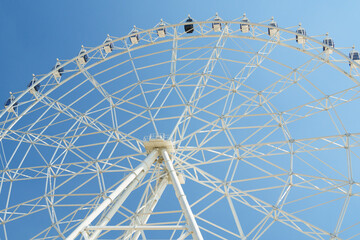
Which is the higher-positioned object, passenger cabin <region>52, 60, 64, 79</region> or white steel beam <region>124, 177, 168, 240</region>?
passenger cabin <region>52, 60, 64, 79</region>

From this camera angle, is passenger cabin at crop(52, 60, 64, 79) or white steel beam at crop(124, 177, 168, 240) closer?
white steel beam at crop(124, 177, 168, 240)

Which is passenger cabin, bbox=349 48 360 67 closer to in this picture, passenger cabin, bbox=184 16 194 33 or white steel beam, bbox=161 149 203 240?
passenger cabin, bbox=184 16 194 33

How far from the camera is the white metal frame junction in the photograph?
Result: 58.6 ft

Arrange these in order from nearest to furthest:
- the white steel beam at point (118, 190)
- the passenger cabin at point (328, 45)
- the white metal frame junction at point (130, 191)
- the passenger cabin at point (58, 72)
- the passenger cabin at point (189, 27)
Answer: the white metal frame junction at point (130, 191) < the white steel beam at point (118, 190) < the passenger cabin at point (328, 45) < the passenger cabin at point (189, 27) < the passenger cabin at point (58, 72)

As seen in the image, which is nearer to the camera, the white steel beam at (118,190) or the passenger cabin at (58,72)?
the white steel beam at (118,190)

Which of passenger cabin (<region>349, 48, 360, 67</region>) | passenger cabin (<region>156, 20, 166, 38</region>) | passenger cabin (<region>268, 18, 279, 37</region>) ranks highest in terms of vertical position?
passenger cabin (<region>156, 20, 166, 38</region>)

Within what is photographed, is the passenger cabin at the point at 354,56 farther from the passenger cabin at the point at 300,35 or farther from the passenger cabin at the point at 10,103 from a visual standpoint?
the passenger cabin at the point at 10,103

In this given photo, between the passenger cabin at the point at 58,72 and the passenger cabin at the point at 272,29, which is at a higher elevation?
the passenger cabin at the point at 272,29

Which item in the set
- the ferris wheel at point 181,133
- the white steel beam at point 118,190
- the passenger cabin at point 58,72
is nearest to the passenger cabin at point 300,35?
the ferris wheel at point 181,133

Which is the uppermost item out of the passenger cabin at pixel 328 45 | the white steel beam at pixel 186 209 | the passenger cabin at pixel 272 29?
the passenger cabin at pixel 272 29

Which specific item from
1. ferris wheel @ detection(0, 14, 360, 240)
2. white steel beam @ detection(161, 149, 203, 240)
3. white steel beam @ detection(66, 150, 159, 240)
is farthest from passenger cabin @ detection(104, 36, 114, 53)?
white steel beam @ detection(161, 149, 203, 240)

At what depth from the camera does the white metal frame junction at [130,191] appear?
17859mm

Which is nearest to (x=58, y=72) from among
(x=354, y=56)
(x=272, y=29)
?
(x=272, y=29)

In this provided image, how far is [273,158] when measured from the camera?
43.8 meters
